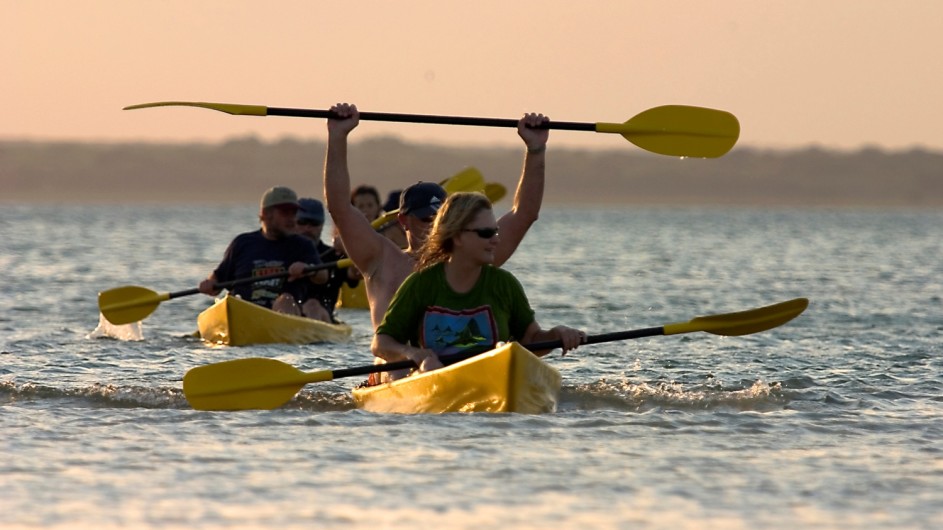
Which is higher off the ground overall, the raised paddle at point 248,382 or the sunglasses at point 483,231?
the sunglasses at point 483,231

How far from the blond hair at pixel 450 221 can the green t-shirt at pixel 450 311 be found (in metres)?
0.08

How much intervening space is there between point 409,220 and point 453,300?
77 cm

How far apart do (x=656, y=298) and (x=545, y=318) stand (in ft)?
12.4

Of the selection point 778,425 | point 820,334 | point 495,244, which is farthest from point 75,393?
point 820,334

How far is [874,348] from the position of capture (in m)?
13.9

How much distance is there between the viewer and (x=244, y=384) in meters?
8.82

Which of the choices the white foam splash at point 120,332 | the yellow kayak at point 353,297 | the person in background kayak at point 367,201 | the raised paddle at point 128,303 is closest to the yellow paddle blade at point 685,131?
the raised paddle at point 128,303

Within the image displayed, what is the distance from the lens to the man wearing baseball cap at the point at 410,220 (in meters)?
8.53

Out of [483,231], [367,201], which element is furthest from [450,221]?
[367,201]

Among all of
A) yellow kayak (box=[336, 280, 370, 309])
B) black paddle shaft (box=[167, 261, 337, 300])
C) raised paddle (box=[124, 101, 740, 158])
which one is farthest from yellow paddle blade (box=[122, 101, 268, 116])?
yellow kayak (box=[336, 280, 370, 309])

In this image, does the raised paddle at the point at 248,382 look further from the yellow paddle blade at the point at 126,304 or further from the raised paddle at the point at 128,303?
the yellow paddle blade at the point at 126,304

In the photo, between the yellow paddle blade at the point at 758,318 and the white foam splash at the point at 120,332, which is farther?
the white foam splash at the point at 120,332

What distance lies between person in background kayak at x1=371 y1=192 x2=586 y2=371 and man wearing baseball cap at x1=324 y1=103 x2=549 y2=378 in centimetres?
45

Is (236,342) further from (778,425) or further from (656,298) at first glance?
(656,298)
